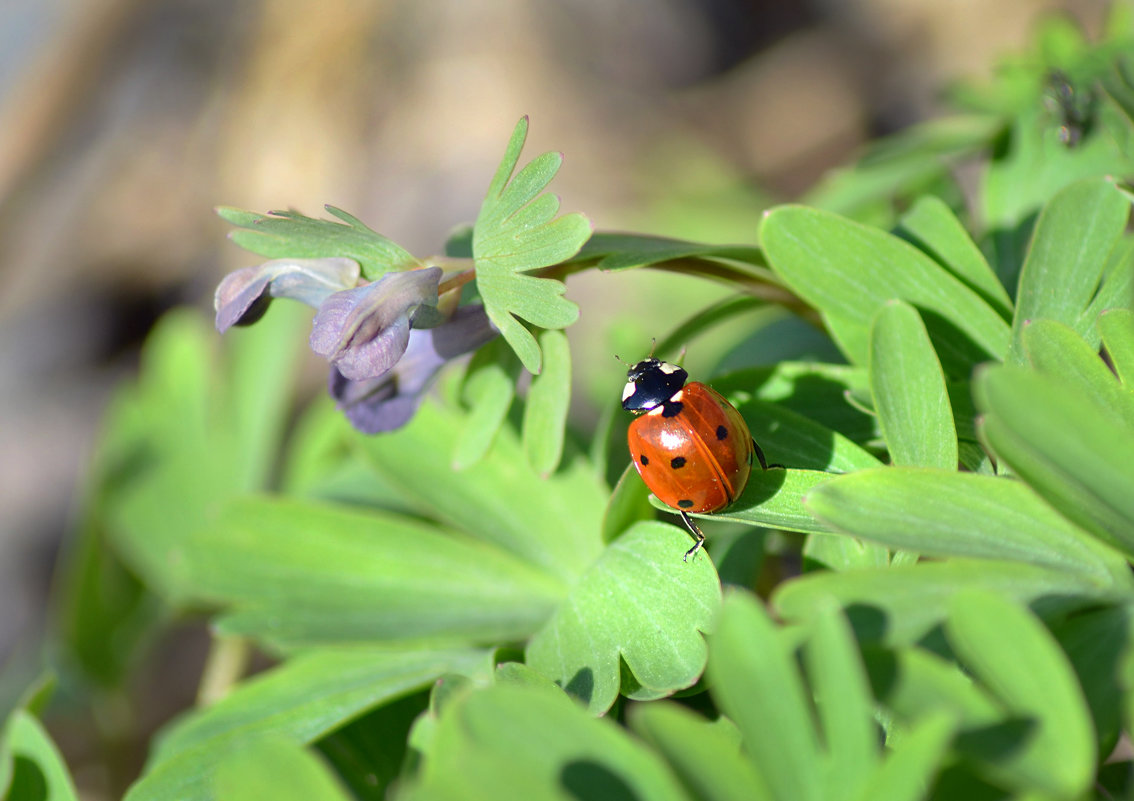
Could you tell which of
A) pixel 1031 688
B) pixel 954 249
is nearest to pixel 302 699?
pixel 1031 688

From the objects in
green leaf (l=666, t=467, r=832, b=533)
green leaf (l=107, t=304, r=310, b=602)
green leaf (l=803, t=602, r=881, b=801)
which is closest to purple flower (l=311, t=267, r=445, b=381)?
green leaf (l=666, t=467, r=832, b=533)

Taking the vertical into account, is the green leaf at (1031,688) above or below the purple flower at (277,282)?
below

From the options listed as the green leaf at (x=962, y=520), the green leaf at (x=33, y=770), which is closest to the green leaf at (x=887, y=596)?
the green leaf at (x=962, y=520)

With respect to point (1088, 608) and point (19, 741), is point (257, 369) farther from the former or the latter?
point (1088, 608)

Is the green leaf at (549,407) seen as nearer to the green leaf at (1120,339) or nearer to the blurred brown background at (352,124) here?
the green leaf at (1120,339)

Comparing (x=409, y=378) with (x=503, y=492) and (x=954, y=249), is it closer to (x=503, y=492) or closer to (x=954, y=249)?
(x=503, y=492)
